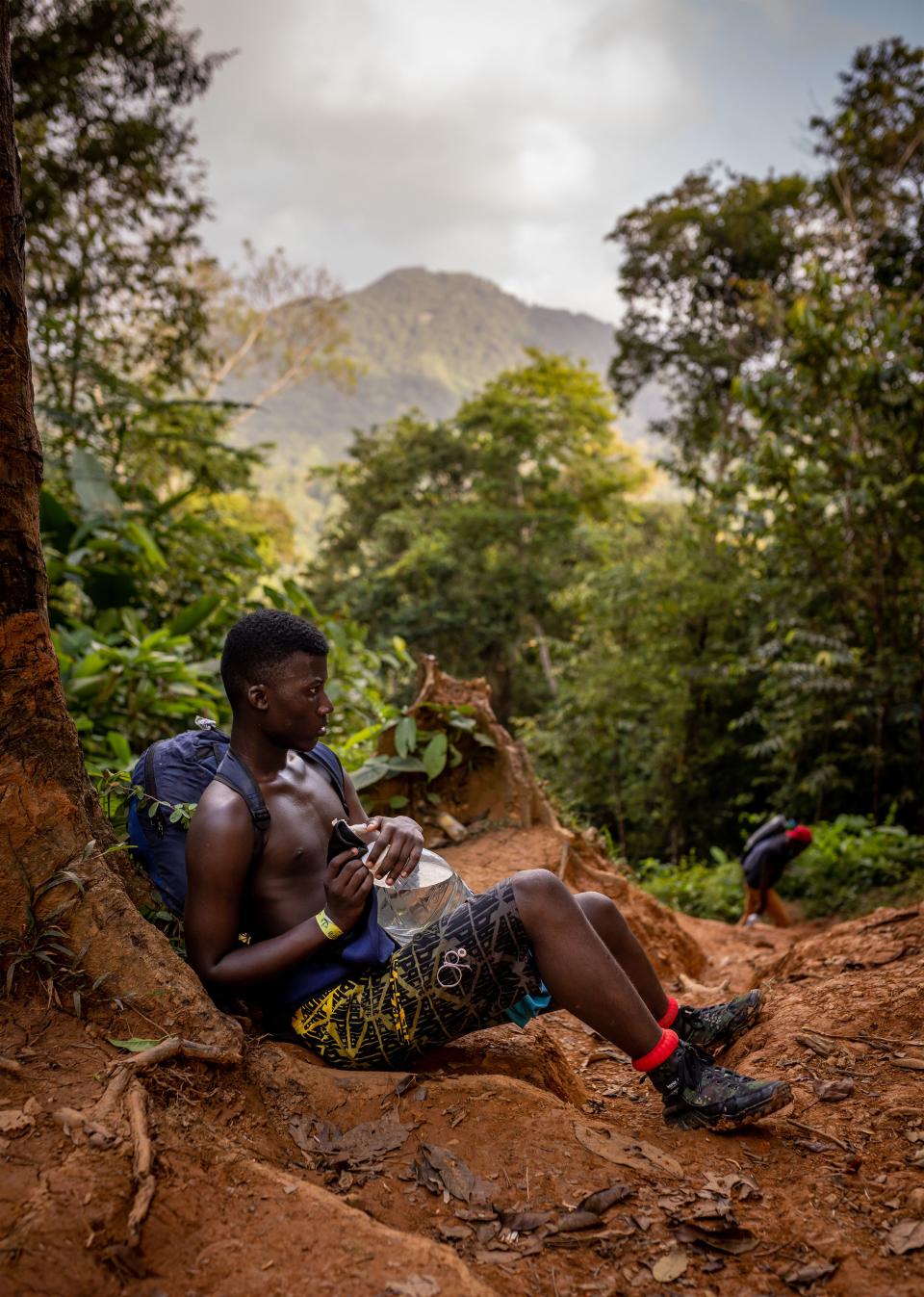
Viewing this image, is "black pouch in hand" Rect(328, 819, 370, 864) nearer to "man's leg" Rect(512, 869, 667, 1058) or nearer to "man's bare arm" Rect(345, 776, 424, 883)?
"man's bare arm" Rect(345, 776, 424, 883)

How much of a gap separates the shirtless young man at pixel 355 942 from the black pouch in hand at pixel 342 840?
0.16 feet

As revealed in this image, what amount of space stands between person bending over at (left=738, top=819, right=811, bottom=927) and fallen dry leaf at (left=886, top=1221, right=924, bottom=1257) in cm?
534

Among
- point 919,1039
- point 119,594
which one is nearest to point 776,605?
point 119,594

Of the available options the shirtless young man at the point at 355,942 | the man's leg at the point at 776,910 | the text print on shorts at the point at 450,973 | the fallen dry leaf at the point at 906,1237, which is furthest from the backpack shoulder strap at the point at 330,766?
the man's leg at the point at 776,910

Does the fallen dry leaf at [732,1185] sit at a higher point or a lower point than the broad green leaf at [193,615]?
lower

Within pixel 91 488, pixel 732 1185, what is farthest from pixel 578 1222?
pixel 91 488

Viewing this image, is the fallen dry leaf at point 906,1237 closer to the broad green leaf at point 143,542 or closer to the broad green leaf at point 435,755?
the broad green leaf at point 435,755

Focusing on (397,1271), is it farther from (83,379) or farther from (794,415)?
(83,379)

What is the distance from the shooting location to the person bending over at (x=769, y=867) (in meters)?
6.83

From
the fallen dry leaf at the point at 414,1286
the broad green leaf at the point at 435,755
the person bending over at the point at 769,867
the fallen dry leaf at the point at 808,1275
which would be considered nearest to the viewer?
the fallen dry leaf at the point at 414,1286

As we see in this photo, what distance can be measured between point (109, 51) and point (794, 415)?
10445mm

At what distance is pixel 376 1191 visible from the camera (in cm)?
177

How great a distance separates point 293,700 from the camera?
2.28 meters

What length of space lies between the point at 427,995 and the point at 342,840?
1.58ft
